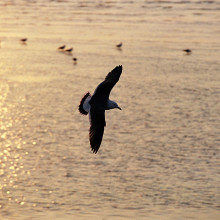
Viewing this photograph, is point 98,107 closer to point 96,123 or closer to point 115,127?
point 96,123

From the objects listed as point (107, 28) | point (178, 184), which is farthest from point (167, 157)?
point (107, 28)

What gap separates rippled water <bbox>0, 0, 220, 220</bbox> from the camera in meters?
40.0

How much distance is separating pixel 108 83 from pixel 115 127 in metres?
33.1

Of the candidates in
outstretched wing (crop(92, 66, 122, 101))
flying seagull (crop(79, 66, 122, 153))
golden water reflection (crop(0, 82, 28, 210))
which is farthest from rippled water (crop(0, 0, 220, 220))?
outstretched wing (crop(92, 66, 122, 101))

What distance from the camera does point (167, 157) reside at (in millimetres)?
44875

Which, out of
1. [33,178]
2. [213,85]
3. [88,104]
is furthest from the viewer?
[213,85]

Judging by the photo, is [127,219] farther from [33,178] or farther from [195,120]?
[195,120]

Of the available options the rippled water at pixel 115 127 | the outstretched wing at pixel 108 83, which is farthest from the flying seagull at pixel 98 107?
the rippled water at pixel 115 127

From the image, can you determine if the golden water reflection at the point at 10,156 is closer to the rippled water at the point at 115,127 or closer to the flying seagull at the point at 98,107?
the rippled water at the point at 115,127

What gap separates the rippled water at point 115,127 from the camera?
1574 inches

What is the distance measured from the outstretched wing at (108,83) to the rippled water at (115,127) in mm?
23117

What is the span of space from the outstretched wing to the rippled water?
23117 millimetres

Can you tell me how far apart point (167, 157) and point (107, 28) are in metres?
40.0

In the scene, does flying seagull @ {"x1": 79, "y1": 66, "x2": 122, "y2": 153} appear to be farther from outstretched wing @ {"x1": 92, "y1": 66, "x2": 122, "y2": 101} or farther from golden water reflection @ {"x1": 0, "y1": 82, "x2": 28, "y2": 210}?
golden water reflection @ {"x1": 0, "y1": 82, "x2": 28, "y2": 210}
